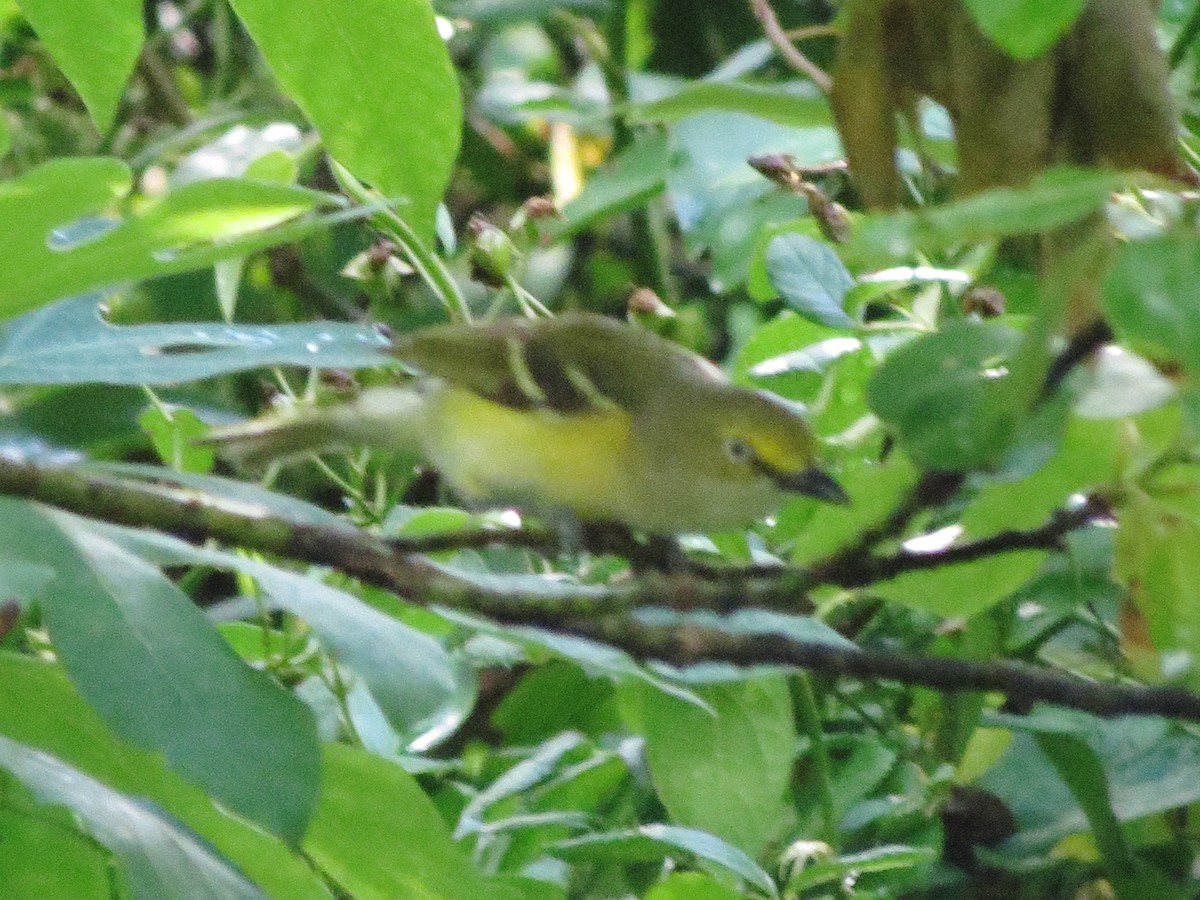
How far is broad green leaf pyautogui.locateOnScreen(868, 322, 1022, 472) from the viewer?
1.60ft

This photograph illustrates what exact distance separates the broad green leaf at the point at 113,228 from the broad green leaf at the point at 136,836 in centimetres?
21

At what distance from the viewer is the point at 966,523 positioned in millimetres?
628

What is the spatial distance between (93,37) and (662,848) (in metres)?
0.53

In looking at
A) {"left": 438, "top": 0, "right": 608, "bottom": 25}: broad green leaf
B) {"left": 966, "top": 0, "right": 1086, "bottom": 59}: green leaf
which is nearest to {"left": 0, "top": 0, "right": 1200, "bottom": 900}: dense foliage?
{"left": 966, "top": 0, "right": 1086, "bottom": 59}: green leaf

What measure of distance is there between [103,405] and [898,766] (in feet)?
2.74

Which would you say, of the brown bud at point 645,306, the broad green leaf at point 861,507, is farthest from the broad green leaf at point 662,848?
the brown bud at point 645,306

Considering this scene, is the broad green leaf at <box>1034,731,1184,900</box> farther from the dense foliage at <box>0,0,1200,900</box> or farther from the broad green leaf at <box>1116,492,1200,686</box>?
the broad green leaf at <box>1116,492,1200,686</box>

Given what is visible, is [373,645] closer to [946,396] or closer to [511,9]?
[946,396]

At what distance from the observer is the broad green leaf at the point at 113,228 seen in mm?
566

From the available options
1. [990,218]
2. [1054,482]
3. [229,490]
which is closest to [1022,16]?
[990,218]

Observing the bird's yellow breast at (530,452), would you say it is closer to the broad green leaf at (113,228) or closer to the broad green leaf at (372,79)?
the broad green leaf at (372,79)

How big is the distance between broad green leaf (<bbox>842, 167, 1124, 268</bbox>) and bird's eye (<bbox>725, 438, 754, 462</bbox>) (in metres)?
0.77

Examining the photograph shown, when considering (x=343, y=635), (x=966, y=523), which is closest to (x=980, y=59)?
(x=966, y=523)

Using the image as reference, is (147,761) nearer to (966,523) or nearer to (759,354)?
(966,523)
